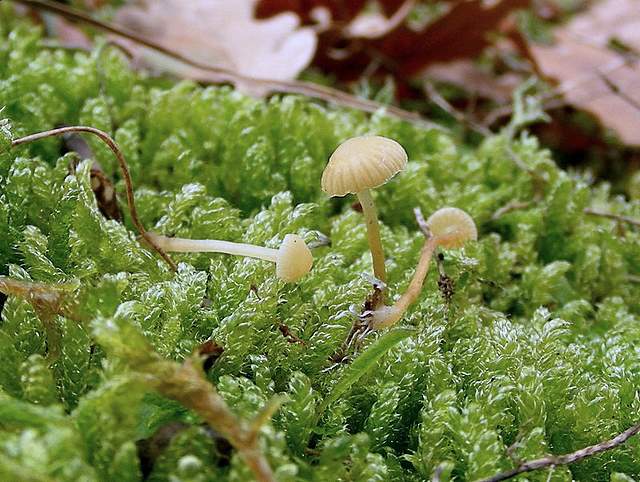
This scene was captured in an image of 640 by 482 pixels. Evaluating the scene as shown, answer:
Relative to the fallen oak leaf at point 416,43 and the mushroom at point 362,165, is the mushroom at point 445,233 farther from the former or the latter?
the fallen oak leaf at point 416,43

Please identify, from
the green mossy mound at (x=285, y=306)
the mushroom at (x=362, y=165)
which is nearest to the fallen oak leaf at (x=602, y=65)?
the green mossy mound at (x=285, y=306)

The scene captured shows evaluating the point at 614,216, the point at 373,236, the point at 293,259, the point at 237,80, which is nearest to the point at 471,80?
the point at 237,80

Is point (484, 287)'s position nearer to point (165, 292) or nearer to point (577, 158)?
point (165, 292)

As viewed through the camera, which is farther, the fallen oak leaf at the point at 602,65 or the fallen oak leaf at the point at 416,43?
the fallen oak leaf at the point at 416,43

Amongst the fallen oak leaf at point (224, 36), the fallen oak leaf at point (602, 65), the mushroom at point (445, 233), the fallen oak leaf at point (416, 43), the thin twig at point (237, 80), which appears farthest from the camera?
the fallen oak leaf at point (416, 43)

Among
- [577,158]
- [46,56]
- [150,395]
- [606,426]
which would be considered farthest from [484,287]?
[577,158]

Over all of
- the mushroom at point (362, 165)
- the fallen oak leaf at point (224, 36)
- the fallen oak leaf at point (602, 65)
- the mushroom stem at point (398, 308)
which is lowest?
the fallen oak leaf at point (602, 65)
